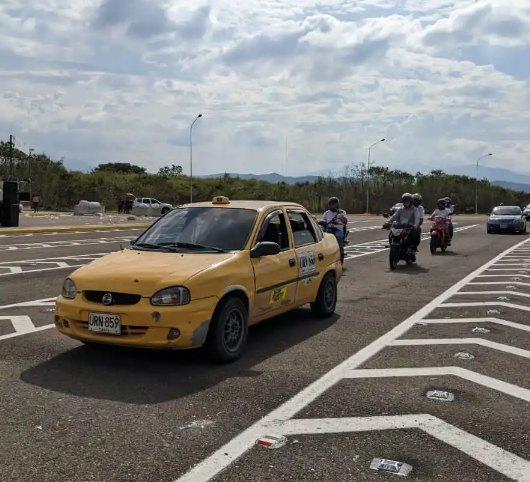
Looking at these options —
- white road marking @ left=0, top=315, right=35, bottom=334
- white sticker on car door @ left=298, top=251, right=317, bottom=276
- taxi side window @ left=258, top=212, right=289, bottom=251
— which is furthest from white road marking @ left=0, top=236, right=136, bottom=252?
taxi side window @ left=258, top=212, right=289, bottom=251

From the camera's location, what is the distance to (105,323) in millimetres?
5859

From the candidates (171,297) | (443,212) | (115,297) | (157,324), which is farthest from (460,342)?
(443,212)

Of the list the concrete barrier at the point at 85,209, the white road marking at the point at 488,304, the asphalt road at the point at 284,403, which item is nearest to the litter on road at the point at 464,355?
the asphalt road at the point at 284,403

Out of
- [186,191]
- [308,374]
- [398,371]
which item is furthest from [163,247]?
[186,191]

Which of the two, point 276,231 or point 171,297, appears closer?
point 171,297

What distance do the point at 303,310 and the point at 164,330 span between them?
3.91 metres

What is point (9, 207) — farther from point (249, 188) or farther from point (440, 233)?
point (249, 188)

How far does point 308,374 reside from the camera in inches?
236

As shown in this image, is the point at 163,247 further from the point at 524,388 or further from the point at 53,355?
the point at 524,388

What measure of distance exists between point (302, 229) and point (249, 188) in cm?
8025

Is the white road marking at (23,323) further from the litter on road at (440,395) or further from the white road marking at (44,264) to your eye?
the litter on road at (440,395)

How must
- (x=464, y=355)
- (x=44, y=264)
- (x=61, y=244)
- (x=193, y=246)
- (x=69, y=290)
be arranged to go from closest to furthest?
(x=69, y=290)
(x=464, y=355)
(x=193, y=246)
(x=44, y=264)
(x=61, y=244)

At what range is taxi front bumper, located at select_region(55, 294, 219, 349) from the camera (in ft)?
18.7

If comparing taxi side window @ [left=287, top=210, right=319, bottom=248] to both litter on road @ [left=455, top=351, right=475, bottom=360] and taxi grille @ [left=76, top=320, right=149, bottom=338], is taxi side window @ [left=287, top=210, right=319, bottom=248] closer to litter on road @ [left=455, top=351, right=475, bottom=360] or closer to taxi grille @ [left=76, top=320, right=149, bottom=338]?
litter on road @ [left=455, top=351, right=475, bottom=360]
